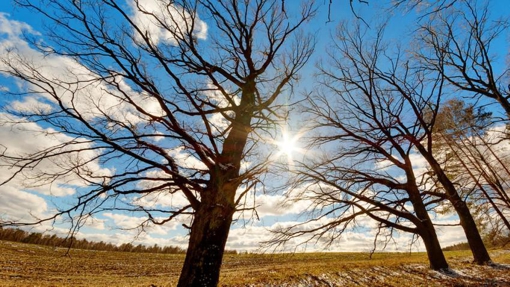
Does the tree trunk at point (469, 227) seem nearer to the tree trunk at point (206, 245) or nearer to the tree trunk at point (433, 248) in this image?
the tree trunk at point (433, 248)

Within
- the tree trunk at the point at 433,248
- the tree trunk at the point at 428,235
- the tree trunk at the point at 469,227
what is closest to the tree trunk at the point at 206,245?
the tree trunk at the point at 428,235

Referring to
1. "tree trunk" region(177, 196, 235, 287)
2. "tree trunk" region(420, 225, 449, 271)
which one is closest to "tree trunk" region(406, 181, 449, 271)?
"tree trunk" region(420, 225, 449, 271)

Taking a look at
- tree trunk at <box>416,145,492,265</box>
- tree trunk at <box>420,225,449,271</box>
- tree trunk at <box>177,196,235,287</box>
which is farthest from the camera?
tree trunk at <box>416,145,492,265</box>

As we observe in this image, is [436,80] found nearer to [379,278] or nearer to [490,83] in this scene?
[490,83]

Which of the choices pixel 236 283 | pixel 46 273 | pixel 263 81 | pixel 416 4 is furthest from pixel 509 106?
pixel 46 273

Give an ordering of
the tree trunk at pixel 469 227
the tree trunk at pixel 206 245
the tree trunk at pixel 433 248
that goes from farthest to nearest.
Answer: the tree trunk at pixel 469 227, the tree trunk at pixel 433 248, the tree trunk at pixel 206 245

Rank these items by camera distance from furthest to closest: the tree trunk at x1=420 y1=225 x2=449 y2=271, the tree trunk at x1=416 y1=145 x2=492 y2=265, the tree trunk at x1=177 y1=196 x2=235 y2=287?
1. the tree trunk at x1=416 y1=145 x2=492 y2=265
2. the tree trunk at x1=420 y1=225 x2=449 y2=271
3. the tree trunk at x1=177 y1=196 x2=235 y2=287

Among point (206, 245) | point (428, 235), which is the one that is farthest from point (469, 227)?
point (206, 245)

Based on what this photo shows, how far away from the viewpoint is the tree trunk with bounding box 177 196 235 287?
393 cm

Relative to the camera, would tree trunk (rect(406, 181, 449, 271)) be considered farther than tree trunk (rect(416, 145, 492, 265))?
No

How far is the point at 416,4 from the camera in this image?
3699 mm

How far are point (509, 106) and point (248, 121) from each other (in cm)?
632

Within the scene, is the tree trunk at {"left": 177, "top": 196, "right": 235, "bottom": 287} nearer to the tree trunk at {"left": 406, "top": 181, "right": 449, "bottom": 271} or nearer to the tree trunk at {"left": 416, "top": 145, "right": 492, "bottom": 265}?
the tree trunk at {"left": 406, "top": 181, "right": 449, "bottom": 271}

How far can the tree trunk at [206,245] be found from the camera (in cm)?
393
